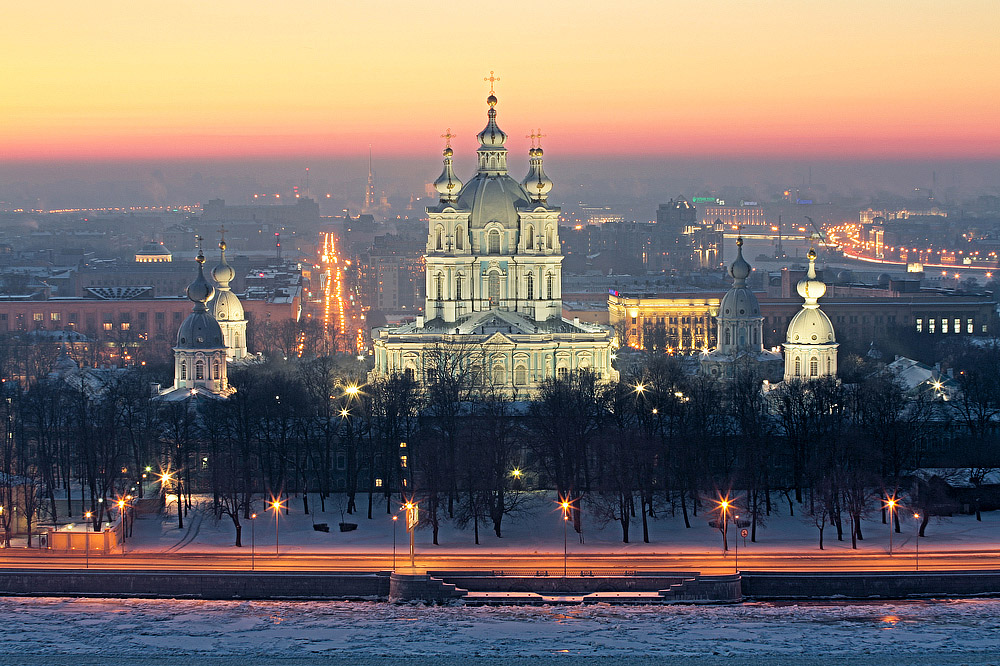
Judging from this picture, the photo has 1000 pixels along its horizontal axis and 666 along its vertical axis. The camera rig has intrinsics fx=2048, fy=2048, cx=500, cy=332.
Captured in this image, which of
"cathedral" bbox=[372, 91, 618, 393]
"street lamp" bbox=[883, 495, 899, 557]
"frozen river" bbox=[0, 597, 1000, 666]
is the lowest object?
"frozen river" bbox=[0, 597, 1000, 666]

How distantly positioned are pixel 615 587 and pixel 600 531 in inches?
239

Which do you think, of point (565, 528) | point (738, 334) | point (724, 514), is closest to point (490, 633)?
point (565, 528)

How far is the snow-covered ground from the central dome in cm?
2316

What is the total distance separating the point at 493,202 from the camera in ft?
273

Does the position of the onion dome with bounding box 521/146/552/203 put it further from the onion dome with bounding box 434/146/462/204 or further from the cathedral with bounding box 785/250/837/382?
the cathedral with bounding box 785/250/837/382

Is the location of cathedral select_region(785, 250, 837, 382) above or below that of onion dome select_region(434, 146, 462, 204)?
below

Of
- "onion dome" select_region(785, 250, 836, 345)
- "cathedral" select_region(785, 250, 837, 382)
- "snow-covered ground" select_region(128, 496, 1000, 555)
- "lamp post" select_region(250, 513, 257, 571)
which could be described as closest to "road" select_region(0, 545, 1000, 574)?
"lamp post" select_region(250, 513, 257, 571)

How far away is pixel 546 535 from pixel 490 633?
27.1 ft

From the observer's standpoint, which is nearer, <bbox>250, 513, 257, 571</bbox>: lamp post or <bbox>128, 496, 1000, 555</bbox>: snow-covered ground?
<bbox>250, 513, 257, 571</bbox>: lamp post

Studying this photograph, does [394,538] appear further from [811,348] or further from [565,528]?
[811,348]

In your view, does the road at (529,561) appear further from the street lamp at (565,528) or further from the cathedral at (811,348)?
the cathedral at (811,348)

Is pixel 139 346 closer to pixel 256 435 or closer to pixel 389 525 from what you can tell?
pixel 256 435

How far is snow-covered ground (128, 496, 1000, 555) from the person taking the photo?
56.5 m

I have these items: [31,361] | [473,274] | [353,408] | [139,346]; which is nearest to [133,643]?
[353,408]
